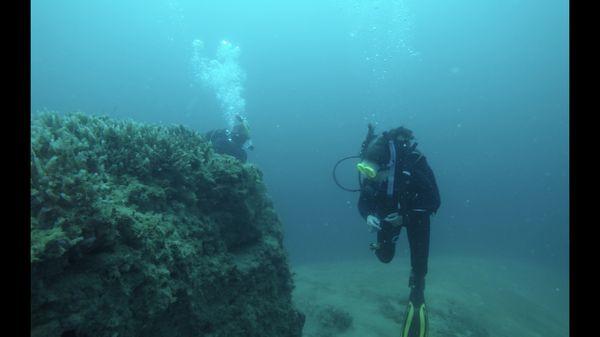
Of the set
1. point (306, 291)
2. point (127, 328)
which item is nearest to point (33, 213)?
point (127, 328)

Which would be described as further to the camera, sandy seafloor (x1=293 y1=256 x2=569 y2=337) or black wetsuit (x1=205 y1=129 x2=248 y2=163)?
black wetsuit (x1=205 y1=129 x2=248 y2=163)

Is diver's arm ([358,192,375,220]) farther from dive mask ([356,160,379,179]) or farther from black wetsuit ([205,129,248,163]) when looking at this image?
black wetsuit ([205,129,248,163])

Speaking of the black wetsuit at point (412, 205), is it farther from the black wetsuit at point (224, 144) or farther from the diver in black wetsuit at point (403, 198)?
the black wetsuit at point (224, 144)

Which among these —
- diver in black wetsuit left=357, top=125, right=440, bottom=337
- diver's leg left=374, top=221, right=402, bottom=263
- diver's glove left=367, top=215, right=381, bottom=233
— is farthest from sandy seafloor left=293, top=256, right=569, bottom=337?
diver's glove left=367, top=215, right=381, bottom=233

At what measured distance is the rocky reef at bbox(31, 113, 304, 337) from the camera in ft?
8.53

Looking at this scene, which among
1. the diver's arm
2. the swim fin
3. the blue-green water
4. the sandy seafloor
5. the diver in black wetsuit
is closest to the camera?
the swim fin

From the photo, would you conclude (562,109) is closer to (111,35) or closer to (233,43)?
(233,43)

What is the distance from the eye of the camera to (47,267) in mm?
2469

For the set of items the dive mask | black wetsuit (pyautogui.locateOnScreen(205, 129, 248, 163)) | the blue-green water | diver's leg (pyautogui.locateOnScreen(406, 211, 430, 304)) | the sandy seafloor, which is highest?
the blue-green water

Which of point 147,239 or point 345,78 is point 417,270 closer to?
point 147,239

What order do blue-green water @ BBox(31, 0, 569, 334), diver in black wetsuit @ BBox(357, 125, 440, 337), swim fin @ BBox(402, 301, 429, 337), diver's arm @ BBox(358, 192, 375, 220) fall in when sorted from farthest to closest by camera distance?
blue-green water @ BBox(31, 0, 569, 334)
diver's arm @ BBox(358, 192, 375, 220)
diver in black wetsuit @ BBox(357, 125, 440, 337)
swim fin @ BBox(402, 301, 429, 337)

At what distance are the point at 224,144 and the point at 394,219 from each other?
5.36m

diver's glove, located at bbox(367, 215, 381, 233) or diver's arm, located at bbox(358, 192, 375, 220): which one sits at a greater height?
diver's arm, located at bbox(358, 192, 375, 220)
